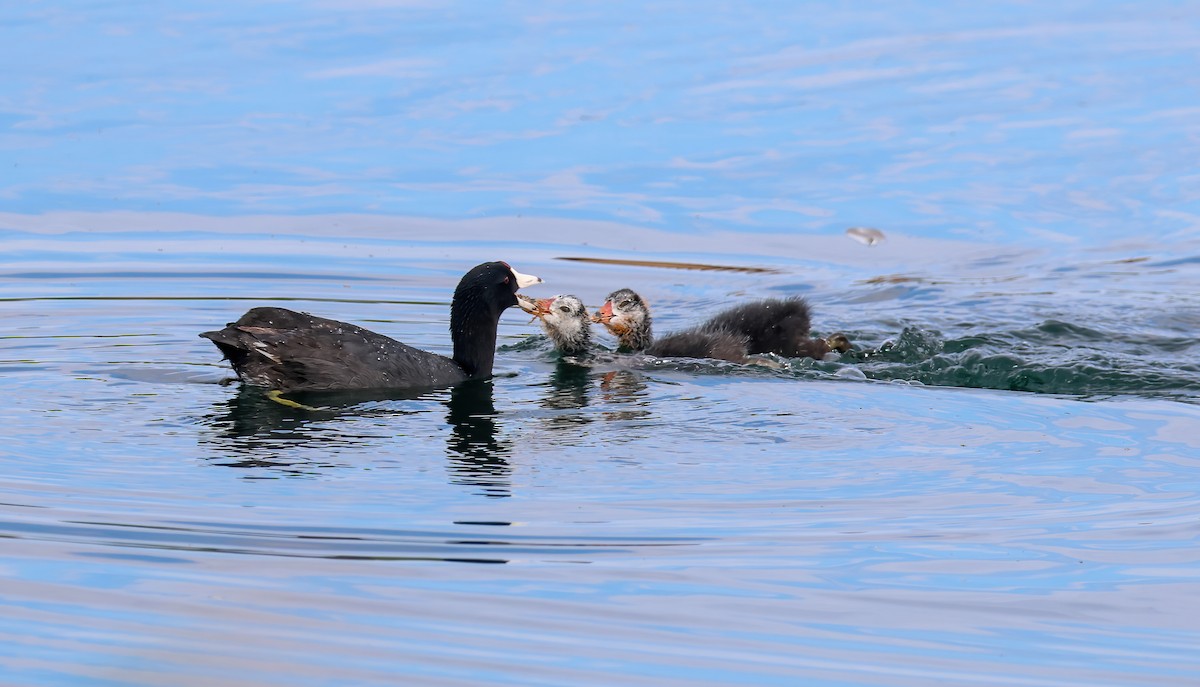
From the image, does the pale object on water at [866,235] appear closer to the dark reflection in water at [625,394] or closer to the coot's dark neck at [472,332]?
the dark reflection in water at [625,394]

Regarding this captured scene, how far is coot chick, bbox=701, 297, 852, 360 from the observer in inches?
442

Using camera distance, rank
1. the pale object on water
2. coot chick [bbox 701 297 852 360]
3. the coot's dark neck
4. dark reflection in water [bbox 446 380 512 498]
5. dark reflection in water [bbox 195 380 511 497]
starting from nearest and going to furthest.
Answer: dark reflection in water [bbox 446 380 512 498] → dark reflection in water [bbox 195 380 511 497] → the coot's dark neck → coot chick [bbox 701 297 852 360] → the pale object on water

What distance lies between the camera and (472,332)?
1057 centimetres

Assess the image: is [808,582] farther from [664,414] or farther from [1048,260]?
[1048,260]

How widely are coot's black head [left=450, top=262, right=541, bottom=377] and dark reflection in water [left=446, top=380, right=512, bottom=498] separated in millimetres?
170

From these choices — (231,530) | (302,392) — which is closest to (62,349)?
(302,392)

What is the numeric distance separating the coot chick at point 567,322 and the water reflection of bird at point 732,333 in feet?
0.48

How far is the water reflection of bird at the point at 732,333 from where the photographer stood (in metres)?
11.0

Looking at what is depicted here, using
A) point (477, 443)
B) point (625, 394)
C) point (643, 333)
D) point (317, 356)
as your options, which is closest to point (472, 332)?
point (625, 394)

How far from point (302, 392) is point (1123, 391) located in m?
4.81

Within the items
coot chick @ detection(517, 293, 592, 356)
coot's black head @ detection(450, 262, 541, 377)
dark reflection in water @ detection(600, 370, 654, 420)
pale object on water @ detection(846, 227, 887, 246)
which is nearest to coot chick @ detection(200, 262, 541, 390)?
coot's black head @ detection(450, 262, 541, 377)

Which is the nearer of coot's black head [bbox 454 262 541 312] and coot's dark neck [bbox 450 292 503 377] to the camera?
coot's dark neck [bbox 450 292 503 377]

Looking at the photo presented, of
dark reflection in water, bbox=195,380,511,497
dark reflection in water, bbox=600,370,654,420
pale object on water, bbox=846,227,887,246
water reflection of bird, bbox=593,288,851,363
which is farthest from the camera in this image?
pale object on water, bbox=846,227,887,246

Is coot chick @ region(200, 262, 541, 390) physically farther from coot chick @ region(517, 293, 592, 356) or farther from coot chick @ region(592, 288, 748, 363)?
coot chick @ region(592, 288, 748, 363)
